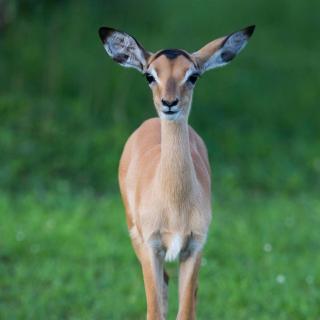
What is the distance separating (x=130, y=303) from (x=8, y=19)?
5238 millimetres

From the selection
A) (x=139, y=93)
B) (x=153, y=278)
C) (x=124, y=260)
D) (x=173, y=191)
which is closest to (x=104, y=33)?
(x=173, y=191)

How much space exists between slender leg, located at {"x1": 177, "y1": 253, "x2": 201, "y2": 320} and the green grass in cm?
199

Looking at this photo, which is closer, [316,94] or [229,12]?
[316,94]

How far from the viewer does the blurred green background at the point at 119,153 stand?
8555mm

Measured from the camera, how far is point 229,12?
16.4 meters

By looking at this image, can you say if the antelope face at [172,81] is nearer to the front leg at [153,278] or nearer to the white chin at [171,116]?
the white chin at [171,116]

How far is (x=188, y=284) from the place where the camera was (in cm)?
592

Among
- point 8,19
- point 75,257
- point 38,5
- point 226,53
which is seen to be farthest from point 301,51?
point 226,53

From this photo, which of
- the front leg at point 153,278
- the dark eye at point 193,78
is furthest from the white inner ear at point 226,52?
the front leg at point 153,278

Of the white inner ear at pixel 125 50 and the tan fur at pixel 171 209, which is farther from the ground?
the white inner ear at pixel 125 50

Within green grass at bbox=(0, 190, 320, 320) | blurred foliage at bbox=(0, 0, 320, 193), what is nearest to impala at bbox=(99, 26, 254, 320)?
green grass at bbox=(0, 190, 320, 320)

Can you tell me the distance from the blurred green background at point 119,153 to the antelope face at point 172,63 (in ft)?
8.48

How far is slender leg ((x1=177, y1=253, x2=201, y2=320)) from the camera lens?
5.91 metres

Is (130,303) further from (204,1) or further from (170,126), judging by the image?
(204,1)
